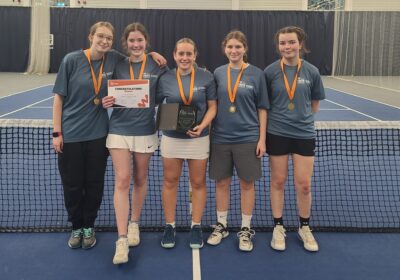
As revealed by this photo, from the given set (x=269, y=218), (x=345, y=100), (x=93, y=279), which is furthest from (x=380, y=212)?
(x=345, y=100)

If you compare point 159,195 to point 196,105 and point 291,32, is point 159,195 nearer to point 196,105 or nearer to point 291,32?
point 196,105

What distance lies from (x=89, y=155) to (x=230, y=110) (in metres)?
1.08

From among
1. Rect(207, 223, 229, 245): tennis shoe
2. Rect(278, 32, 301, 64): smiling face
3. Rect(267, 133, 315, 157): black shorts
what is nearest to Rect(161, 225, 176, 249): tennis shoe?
Rect(207, 223, 229, 245): tennis shoe

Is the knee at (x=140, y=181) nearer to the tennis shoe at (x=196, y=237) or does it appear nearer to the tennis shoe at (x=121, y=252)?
the tennis shoe at (x=121, y=252)

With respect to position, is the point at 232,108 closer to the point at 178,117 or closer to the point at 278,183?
the point at 178,117

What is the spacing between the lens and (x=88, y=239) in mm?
3146

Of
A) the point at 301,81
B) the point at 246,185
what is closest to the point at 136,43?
the point at 301,81

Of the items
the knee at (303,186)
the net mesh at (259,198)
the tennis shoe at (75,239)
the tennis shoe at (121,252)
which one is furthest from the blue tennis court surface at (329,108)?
the tennis shoe at (121,252)

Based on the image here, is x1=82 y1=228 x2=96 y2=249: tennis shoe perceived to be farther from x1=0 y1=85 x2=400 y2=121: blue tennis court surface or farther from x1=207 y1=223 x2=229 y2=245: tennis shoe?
x1=0 y1=85 x2=400 y2=121: blue tennis court surface

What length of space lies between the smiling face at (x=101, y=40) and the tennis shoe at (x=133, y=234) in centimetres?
138

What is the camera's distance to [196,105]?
9.52 ft

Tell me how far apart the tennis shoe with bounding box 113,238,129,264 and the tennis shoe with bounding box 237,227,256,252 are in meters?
0.86

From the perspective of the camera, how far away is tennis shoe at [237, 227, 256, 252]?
123 inches

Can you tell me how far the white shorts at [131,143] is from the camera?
9.45ft
